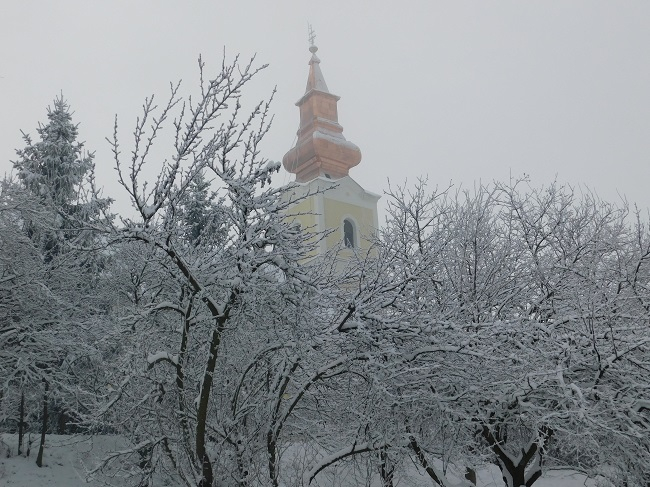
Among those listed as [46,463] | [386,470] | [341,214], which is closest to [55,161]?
[46,463]

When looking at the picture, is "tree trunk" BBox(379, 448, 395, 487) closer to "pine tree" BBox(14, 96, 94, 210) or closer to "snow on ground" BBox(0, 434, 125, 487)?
"snow on ground" BBox(0, 434, 125, 487)

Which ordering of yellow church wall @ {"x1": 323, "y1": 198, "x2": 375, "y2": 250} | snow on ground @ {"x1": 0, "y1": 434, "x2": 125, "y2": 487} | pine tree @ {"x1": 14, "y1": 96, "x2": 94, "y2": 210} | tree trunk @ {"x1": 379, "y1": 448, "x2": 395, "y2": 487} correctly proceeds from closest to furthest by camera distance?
tree trunk @ {"x1": 379, "y1": 448, "x2": 395, "y2": 487} < snow on ground @ {"x1": 0, "y1": 434, "x2": 125, "y2": 487} < pine tree @ {"x1": 14, "y1": 96, "x2": 94, "y2": 210} < yellow church wall @ {"x1": 323, "y1": 198, "x2": 375, "y2": 250}

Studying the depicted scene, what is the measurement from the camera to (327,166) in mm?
41094

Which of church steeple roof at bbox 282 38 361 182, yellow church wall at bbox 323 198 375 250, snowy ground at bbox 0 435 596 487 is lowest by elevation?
snowy ground at bbox 0 435 596 487

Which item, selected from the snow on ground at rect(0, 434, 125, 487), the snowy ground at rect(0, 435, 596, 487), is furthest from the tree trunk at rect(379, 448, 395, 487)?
the snow on ground at rect(0, 434, 125, 487)

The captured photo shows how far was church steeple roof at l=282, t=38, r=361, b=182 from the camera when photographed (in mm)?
40656

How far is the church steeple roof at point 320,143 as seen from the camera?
133ft

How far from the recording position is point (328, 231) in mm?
7359

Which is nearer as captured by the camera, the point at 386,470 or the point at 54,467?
the point at 386,470

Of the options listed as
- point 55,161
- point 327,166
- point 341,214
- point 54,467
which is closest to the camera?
point 54,467

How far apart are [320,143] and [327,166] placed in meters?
1.53

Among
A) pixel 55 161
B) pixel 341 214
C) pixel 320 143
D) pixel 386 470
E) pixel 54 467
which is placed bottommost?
pixel 54 467

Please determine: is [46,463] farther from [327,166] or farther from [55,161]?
[327,166]

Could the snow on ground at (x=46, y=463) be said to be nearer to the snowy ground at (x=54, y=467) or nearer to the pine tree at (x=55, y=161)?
the snowy ground at (x=54, y=467)
